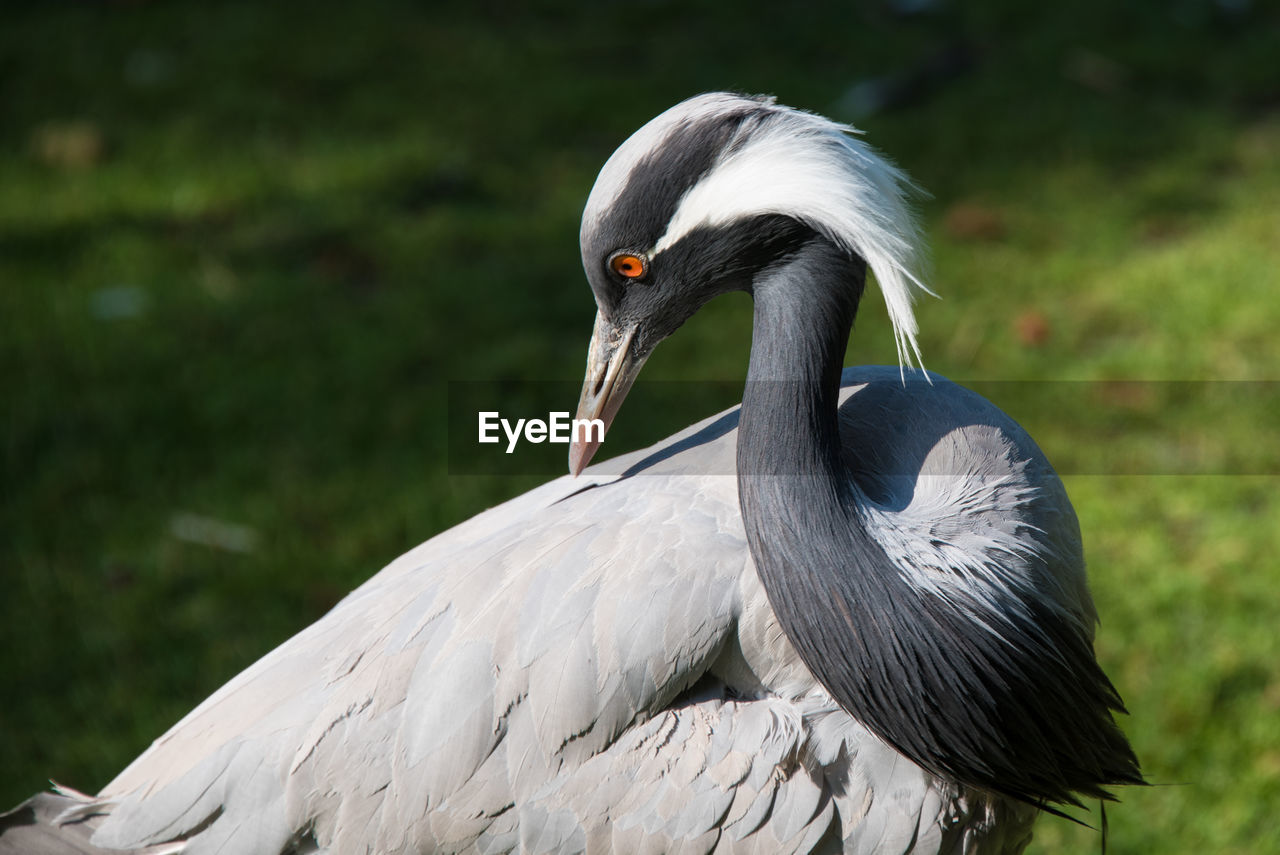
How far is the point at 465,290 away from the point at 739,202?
10.2ft

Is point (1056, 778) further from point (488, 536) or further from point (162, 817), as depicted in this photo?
point (162, 817)

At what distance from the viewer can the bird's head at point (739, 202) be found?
2.16m

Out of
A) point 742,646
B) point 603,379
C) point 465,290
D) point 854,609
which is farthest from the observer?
point 465,290

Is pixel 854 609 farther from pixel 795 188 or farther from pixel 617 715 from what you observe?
pixel 795 188

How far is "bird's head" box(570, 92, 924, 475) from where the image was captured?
2.16 metres

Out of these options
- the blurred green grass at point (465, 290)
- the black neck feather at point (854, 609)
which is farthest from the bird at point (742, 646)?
the blurred green grass at point (465, 290)

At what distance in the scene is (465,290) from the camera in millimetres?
5160

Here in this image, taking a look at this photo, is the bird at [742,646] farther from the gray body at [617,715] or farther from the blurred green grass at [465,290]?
the blurred green grass at [465,290]

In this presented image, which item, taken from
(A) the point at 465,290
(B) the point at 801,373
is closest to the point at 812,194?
(B) the point at 801,373

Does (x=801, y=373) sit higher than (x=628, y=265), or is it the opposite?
(x=628, y=265)

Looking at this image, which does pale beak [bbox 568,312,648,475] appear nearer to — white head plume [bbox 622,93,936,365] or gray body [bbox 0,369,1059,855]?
gray body [bbox 0,369,1059,855]

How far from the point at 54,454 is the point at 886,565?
3.38m

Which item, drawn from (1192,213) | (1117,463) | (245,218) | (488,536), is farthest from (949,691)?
(245,218)

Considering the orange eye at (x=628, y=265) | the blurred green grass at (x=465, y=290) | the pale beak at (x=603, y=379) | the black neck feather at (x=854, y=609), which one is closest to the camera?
the black neck feather at (x=854, y=609)
